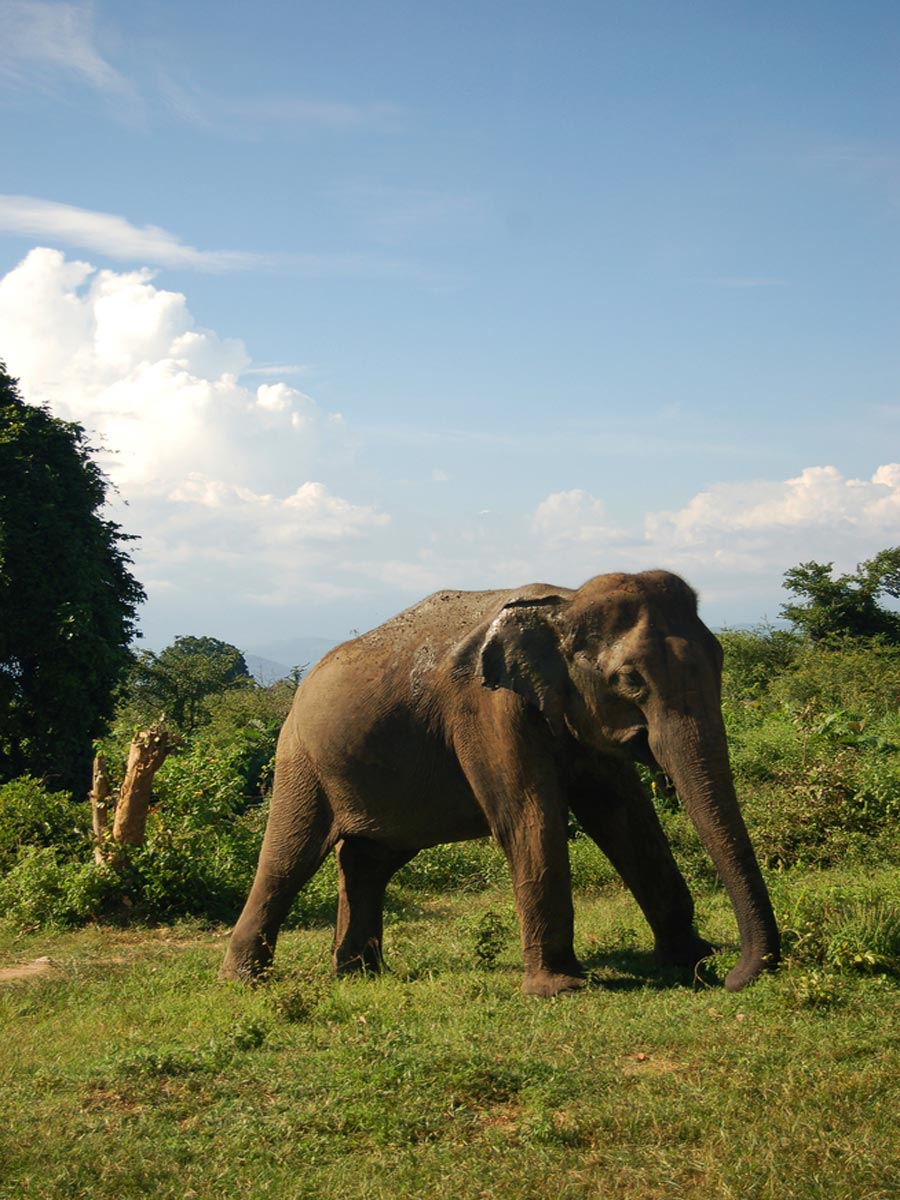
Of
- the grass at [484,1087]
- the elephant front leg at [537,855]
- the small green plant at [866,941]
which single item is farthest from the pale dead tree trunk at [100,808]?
the small green plant at [866,941]

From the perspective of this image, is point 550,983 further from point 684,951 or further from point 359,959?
point 359,959

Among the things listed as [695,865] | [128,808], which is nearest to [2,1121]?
[128,808]

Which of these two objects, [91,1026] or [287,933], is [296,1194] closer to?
[91,1026]

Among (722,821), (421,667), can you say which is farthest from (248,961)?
(722,821)

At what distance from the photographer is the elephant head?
714cm

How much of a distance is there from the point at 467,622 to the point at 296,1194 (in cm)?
480

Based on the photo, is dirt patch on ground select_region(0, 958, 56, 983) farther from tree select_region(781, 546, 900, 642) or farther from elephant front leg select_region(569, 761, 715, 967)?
tree select_region(781, 546, 900, 642)

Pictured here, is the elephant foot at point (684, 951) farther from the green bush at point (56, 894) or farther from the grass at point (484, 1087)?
the green bush at point (56, 894)

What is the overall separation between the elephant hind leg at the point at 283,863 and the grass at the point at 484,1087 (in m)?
0.59

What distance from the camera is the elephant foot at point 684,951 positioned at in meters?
8.65

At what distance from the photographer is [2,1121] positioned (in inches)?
231

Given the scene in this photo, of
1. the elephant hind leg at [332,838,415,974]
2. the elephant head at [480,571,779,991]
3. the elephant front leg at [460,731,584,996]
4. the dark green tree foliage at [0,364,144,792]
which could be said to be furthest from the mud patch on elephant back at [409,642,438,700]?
the dark green tree foliage at [0,364,144,792]

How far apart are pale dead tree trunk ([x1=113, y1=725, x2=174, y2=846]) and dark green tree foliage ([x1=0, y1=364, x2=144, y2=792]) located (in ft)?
32.8

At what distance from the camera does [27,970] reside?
36.3 feet
